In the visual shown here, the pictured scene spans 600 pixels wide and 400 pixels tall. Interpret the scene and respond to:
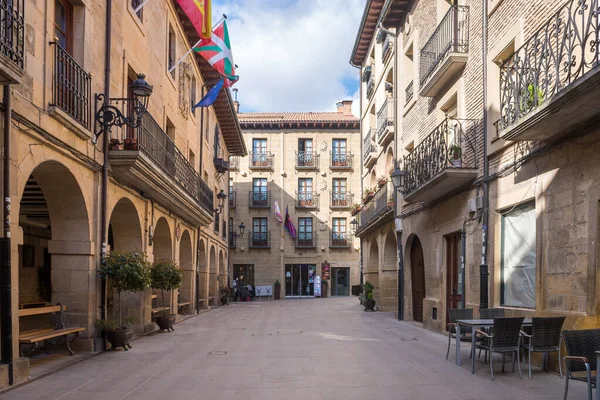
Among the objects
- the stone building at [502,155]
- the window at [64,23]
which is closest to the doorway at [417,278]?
the stone building at [502,155]

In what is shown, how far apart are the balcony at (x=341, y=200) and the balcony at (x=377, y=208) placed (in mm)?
14026

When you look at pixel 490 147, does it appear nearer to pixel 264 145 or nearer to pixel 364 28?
pixel 364 28

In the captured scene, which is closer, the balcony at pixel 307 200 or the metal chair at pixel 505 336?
the metal chair at pixel 505 336

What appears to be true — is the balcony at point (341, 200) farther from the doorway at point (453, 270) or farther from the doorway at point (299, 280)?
the doorway at point (453, 270)

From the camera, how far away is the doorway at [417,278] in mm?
18312

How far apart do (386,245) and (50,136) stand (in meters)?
16.2

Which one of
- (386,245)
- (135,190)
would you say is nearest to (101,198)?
(135,190)

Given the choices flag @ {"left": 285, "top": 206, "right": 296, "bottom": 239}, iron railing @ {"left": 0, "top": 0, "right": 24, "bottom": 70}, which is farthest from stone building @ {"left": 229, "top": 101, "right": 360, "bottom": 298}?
iron railing @ {"left": 0, "top": 0, "right": 24, "bottom": 70}

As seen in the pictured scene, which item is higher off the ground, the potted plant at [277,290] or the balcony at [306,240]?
the balcony at [306,240]

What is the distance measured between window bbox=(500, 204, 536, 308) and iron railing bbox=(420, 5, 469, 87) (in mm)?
4513

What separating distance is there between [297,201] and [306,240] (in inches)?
112

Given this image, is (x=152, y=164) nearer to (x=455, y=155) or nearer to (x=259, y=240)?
(x=455, y=155)

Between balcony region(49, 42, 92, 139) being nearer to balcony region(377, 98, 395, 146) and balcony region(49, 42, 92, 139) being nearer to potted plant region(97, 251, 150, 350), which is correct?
potted plant region(97, 251, 150, 350)

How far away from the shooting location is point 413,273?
19.0 meters
